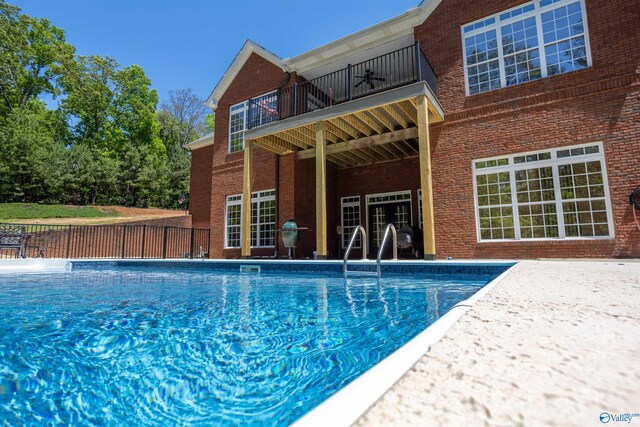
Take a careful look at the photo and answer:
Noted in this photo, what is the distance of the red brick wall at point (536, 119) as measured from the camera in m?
6.54

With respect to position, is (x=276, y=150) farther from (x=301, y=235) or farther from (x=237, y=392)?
(x=237, y=392)

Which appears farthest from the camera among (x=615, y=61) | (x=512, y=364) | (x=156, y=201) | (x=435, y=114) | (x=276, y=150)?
(x=156, y=201)

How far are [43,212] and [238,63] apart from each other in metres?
15.1

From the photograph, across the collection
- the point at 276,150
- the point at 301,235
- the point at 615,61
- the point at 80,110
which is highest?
the point at 80,110

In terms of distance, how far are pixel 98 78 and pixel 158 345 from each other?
3587 centimetres

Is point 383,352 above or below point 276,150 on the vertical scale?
below

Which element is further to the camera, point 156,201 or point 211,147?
point 156,201

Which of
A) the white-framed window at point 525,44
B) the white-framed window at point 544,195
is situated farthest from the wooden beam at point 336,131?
the white-framed window at point 544,195

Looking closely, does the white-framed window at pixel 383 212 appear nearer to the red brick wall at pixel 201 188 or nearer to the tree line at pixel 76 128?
the red brick wall at pixel 201 188

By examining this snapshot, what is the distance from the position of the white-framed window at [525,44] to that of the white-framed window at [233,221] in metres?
8.46

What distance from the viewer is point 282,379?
160cm

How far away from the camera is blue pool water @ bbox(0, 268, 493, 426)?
137cm

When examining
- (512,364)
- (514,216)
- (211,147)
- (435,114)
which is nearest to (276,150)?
(435,114)

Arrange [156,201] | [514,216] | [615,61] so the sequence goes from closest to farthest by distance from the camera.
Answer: [615,61] → [514,216] → [156,201]
